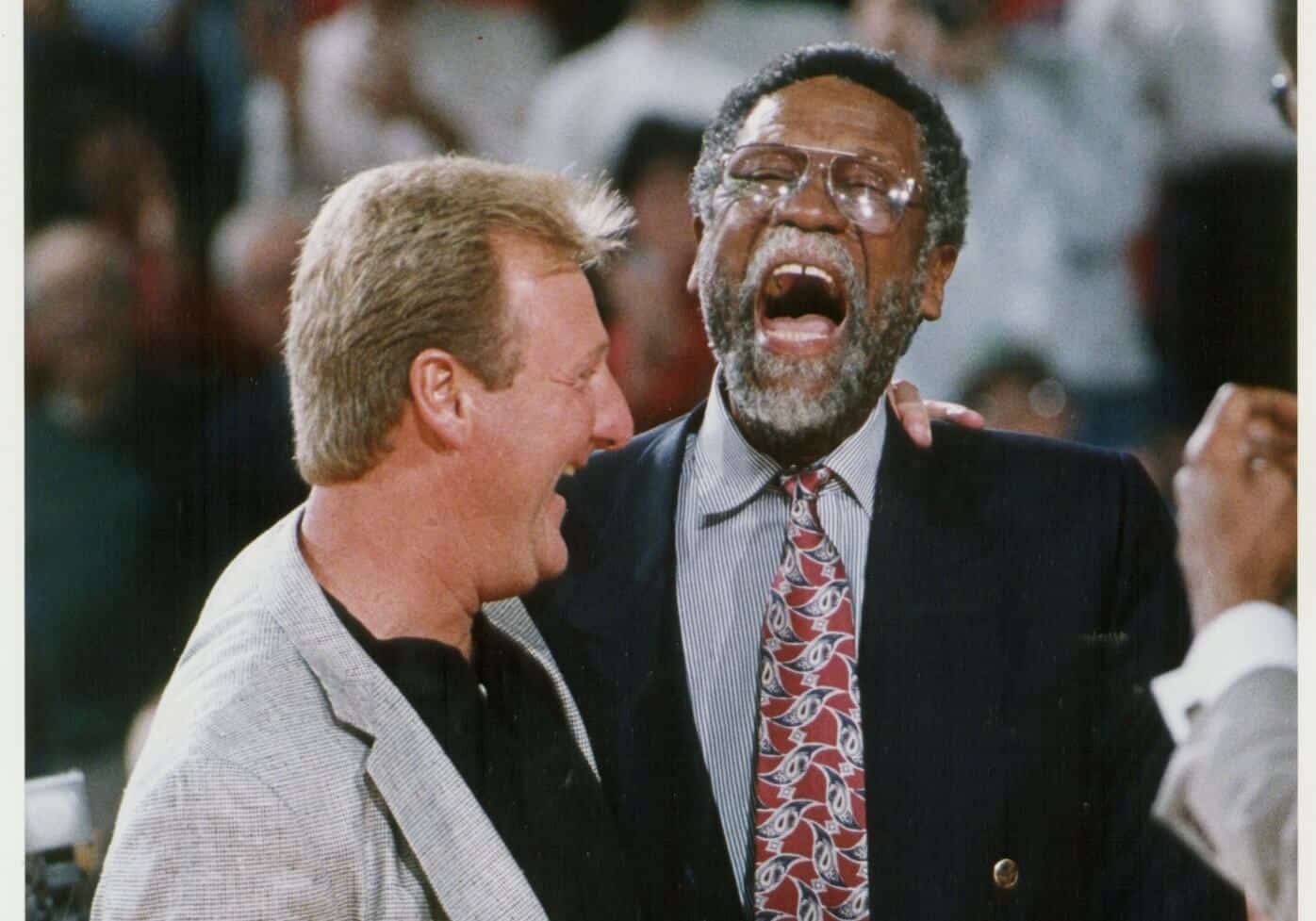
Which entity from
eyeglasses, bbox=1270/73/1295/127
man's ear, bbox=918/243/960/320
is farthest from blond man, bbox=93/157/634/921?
eyeglasses, bbox=1270/73/1295/127

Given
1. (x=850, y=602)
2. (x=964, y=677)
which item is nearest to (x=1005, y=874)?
(x=964, y=677)

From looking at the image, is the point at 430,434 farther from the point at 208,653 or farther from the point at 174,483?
the point at 174,483

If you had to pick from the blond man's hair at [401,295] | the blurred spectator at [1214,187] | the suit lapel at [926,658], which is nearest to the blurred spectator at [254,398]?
the blond man's hair at [401,295]

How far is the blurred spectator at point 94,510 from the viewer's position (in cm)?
169

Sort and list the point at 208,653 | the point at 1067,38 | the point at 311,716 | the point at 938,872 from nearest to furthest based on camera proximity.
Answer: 1. the point at 311,716
2. the point at 208,653
3. the point at 938,872
4. the point at 1067,38

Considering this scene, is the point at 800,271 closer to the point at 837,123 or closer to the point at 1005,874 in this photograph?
the point at 837,123

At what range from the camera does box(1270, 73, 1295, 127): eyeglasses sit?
166cm

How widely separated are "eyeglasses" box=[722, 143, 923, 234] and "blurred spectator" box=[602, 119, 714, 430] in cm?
9

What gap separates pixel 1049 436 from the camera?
1.62 meters

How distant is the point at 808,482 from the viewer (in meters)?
1.55

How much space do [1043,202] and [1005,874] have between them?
2.40 ft

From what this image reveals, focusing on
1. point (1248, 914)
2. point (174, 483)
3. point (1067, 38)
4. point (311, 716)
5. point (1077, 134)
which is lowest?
point (1248, 914)

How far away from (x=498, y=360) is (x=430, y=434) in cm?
10

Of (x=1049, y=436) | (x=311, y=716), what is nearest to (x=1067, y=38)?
(x=1049, y=436)
